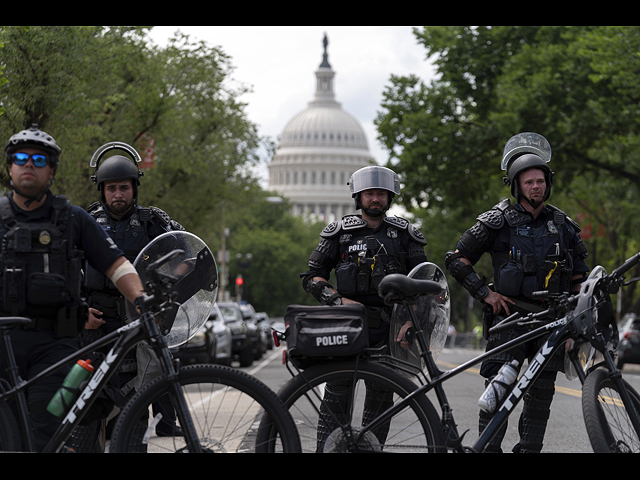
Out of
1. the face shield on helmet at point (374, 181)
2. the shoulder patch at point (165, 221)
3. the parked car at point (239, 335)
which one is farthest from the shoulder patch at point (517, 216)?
the parked car at point (239, 335)

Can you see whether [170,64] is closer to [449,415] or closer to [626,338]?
[626,338]

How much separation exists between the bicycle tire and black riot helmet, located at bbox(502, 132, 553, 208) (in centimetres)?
322

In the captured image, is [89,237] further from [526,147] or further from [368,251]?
[526,147]

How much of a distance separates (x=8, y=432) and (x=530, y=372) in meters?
2.46

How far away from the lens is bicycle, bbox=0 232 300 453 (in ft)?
14.0

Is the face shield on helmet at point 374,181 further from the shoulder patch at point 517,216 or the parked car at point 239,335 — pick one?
the parked car at point 239,335

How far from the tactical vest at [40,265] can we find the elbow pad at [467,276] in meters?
2.37

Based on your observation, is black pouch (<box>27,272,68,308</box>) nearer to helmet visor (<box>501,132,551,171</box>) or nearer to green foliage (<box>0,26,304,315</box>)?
helmet visor (<box>501,132,551,171</box>)

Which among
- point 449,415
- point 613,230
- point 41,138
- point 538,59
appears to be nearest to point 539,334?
point 449,415

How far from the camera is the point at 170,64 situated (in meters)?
24.4

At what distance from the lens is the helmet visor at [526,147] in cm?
638

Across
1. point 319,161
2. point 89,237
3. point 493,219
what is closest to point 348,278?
point 493,219

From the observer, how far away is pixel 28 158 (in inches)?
188

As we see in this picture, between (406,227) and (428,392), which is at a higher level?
(406,227)
